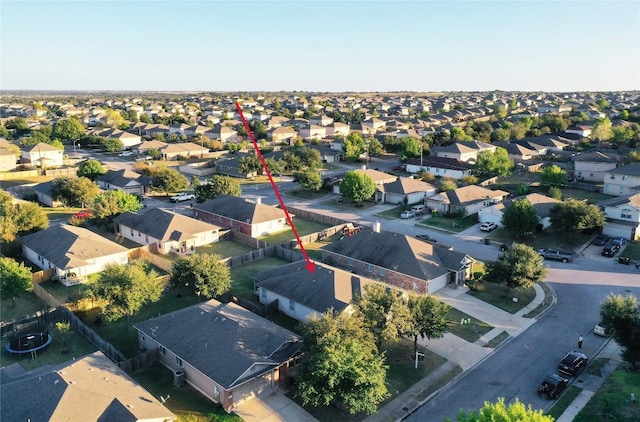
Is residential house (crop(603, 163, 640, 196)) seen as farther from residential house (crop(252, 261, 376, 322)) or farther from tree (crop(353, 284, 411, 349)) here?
tree (crop(353, 284, 411, 349))

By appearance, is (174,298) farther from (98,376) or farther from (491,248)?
(491,248)

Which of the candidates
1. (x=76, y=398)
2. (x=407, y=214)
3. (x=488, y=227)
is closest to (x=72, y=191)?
(x=407, y=214)

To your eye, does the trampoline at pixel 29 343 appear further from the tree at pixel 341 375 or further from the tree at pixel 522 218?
the tree at pixel 522 218

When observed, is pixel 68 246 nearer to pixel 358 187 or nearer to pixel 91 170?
pixel 358 187

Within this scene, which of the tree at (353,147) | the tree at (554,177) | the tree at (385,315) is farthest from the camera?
the tree at (353,147)

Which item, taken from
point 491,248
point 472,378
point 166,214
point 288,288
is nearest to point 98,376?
point 288,288

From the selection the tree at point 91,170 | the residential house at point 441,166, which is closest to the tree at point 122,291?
the tree at point 91,170
